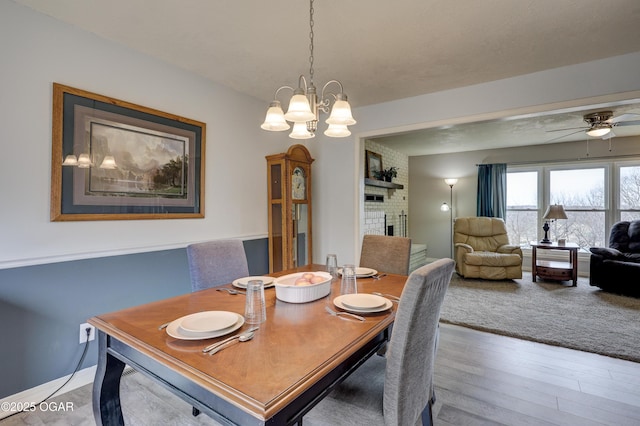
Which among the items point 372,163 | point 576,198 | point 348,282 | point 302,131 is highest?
point 372,163

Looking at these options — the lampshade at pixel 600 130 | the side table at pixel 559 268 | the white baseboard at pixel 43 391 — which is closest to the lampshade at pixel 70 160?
the white baseboard at pixel 43 391

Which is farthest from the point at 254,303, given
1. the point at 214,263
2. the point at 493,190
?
the point at 493,190

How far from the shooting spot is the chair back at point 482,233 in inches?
207

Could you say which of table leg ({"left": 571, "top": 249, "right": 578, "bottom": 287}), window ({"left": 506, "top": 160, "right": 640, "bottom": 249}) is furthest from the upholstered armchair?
window ({"left": 506, "top": 160, "right": 640, "bottom": 249})

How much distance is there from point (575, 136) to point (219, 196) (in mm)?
5655

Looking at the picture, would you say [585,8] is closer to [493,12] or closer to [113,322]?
[493,12]

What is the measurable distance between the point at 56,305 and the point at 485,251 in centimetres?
554

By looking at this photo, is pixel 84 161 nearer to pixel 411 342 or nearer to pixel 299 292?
pixel 299 292

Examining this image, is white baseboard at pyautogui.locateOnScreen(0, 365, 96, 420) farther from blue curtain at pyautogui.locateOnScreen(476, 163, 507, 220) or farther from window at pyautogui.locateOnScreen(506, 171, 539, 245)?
window at pyautogui.locateOnScreen(506, 171, 539, 245)

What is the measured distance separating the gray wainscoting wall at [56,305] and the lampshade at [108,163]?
0.65 m

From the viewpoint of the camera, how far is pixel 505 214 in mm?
6004

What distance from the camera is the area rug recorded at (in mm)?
2697

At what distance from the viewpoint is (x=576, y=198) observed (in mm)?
5523

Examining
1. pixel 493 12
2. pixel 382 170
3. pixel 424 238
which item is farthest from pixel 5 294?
pixel 424 238
